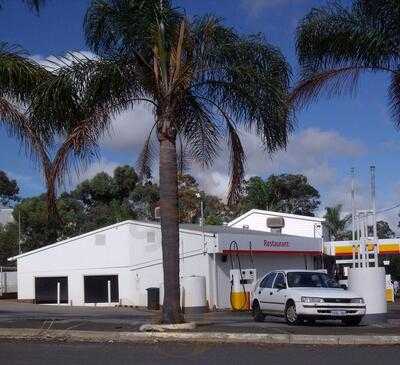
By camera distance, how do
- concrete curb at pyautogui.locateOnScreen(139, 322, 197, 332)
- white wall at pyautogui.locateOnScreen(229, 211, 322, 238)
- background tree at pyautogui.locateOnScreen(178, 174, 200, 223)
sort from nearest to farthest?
concrete curb at pyautogui.locateOnScreen(139, 322, 197, 332) → white wall at pyautogui.locateOnScreen(229, 211, 322, 238) → background tree at pyautogui.locateOnScreen(178, 174, 200, 223)

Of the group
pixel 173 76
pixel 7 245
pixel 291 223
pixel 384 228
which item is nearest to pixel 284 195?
pixel 384 228

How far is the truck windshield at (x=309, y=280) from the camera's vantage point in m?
22.6

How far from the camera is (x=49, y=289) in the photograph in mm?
43625

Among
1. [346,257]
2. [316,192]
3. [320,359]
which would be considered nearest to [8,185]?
[316,192]

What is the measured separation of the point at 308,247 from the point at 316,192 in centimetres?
4557

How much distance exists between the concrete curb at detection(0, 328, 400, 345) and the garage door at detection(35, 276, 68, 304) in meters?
25.2

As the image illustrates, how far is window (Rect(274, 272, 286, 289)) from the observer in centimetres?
2291

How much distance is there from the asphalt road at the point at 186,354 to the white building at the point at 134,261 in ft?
66.3

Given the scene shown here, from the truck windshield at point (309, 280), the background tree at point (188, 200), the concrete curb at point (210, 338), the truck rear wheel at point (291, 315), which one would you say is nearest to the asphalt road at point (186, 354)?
the concrete curb at point (210, 338)

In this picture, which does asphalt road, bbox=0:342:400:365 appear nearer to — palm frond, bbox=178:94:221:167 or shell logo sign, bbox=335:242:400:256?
palm frond, bbox=178:94:221:167

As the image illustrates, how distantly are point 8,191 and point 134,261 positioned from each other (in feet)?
144

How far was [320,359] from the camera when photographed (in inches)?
545

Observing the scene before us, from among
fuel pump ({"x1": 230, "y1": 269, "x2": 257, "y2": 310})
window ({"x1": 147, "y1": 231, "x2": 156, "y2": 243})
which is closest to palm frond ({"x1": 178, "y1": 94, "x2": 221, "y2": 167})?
fuel pump ({"x1": 230, "y1": 269, "x2": 257, "y2": 310})

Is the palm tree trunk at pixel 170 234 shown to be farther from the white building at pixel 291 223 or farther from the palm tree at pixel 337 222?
the palm tree at pixel 337 222
